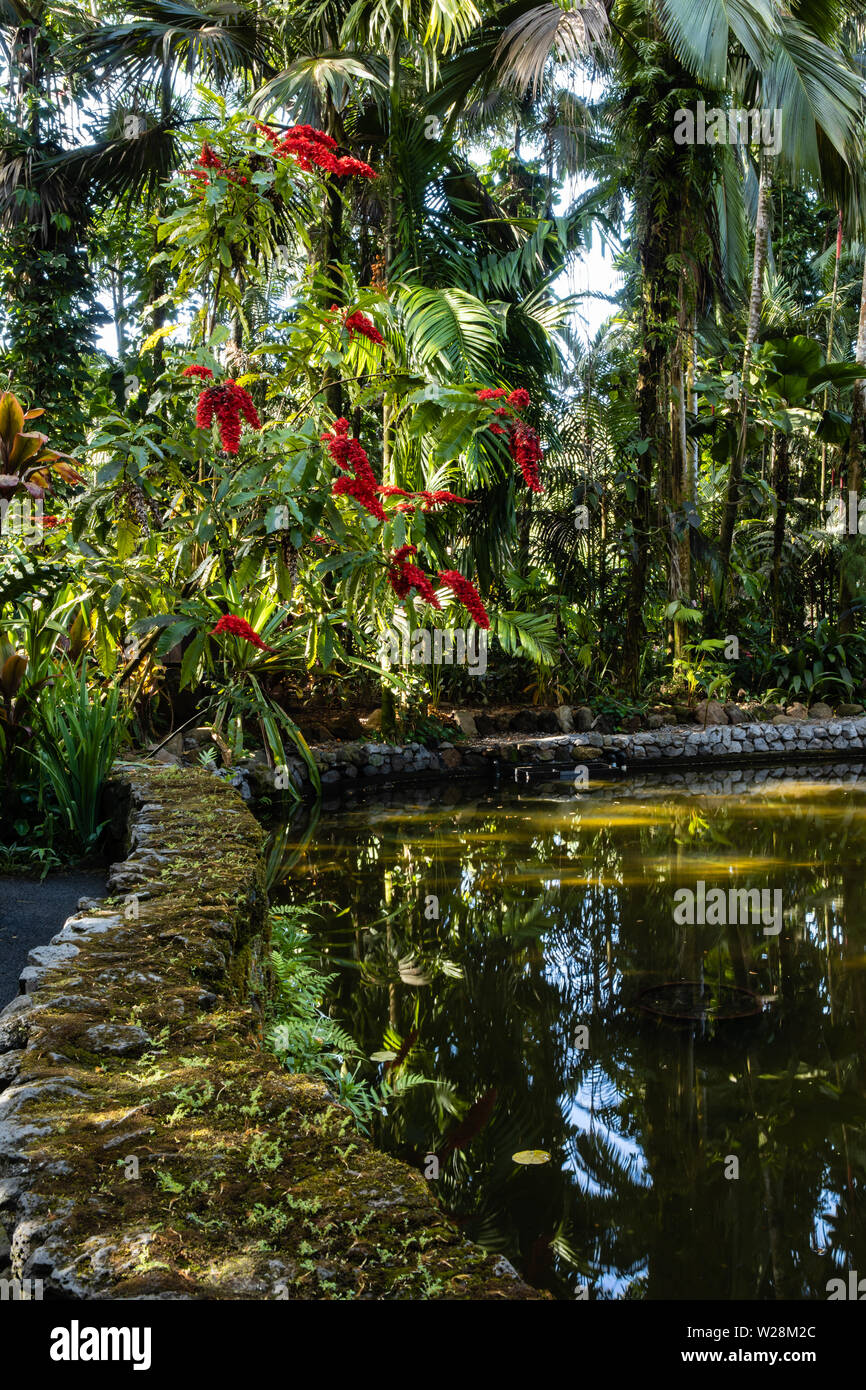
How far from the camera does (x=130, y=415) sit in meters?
5.74

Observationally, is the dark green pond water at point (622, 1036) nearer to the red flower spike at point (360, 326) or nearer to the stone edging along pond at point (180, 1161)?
the stone edging along pond at point (180, 1161)

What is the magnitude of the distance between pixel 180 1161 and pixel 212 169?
14.2ft

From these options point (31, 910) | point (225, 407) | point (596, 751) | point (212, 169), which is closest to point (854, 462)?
point (596, 751)

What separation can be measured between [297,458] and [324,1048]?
2408 millimetres

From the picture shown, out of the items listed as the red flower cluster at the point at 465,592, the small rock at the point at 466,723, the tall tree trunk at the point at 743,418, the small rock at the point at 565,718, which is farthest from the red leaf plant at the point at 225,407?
the tall tree trunk at the point at 743,418

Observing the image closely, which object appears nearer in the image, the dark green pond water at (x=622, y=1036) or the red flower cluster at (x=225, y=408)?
the dark green pond water at (x=622, y=1036)

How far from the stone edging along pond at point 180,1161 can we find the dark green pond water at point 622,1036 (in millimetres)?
770

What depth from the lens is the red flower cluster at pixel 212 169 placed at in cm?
450

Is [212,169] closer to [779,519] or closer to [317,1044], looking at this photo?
[317,1044]

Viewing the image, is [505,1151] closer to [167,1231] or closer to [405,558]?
[167,1231]

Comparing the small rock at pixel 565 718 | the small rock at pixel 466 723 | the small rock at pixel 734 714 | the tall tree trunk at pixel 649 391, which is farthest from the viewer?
the small rock at pixel 734 714

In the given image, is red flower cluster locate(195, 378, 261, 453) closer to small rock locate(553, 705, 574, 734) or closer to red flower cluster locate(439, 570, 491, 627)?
red flower cluster locate(439, 570, 491, 627)

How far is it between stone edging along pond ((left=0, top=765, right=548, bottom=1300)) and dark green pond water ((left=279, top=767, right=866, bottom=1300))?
30.3 inches

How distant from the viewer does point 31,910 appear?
3311 mm
